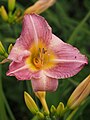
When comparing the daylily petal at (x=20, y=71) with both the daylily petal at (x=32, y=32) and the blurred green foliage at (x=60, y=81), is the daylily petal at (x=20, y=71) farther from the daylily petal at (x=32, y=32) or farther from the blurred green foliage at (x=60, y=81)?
the blurred green foliage at (x=60, y=81)

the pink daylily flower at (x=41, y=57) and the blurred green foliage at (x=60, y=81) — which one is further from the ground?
the pink daylily flower at (x=41, y=57)

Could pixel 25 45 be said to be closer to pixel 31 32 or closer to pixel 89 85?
pixel 31 32

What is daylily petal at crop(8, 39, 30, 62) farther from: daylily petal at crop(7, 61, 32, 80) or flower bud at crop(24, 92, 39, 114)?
flower bud at crop(24, 92, 39, 114)

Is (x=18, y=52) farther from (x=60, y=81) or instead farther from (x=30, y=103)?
(x=60, y=81)

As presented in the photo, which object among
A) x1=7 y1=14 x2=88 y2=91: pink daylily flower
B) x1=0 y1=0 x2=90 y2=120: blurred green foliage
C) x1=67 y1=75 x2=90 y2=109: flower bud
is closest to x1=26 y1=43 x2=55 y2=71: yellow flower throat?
x1=7 y1=14 x2=88 y2=91: pink daylily flower

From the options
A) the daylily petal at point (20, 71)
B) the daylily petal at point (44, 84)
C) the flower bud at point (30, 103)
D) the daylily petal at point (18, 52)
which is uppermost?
the daylily petal at point (18, 52)

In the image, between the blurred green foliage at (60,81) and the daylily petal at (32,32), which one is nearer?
the daylily petal at (32,32)

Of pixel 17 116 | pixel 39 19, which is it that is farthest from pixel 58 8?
pixel 39 19

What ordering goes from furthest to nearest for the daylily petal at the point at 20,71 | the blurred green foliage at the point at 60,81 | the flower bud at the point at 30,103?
the blurred green foliage at the point at 60,81 → the flower bud at the point at 30,103 → the daylily petal at the point at 20,71

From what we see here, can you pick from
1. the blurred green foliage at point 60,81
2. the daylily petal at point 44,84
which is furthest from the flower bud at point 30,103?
the blurred green foliage at point 60,81
